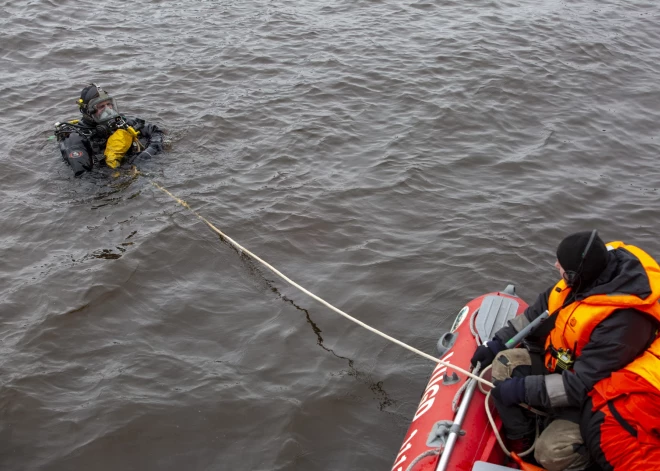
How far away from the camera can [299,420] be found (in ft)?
15.9

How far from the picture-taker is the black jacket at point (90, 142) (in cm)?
770

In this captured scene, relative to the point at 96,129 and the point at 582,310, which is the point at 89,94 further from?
the point at 582,310

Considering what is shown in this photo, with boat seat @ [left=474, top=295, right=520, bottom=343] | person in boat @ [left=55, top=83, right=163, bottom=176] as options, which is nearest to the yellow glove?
person in boat @ [left=55, top=83, right=163, bottom=176]

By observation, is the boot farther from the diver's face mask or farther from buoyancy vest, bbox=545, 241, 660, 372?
the diver's face mask

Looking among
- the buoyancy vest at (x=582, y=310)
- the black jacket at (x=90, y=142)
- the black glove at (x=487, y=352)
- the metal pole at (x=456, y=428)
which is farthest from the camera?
the black jacket at (x=90, y=142)

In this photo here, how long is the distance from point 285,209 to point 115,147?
2.41m

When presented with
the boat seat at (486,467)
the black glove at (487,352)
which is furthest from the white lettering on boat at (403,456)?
the black glove at (487,352)

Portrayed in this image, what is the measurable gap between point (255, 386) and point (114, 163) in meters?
4.12

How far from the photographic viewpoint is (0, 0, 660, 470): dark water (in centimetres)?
493

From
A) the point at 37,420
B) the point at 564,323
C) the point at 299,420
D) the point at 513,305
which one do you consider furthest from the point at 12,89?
the point at 564,323

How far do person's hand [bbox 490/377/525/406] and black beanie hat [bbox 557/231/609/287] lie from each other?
26.9 inches

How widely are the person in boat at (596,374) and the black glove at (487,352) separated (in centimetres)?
31

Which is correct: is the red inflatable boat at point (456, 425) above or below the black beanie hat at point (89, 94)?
below

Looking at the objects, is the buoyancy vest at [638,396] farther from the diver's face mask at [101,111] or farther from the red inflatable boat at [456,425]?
the diver's face mask at [101,111]
